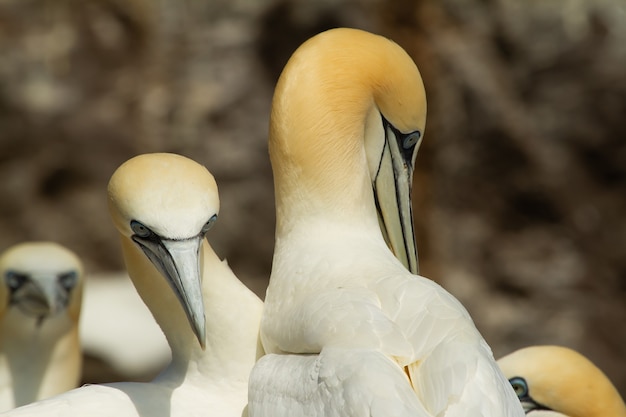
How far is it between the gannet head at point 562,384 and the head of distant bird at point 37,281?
281 cm

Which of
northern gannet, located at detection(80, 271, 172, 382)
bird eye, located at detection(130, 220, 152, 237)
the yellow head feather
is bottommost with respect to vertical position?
northern gannet, located at detection(80, 271, 172, 382)

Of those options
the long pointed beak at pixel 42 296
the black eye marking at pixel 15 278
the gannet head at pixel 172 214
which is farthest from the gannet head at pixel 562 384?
the black eye marking at pixel 15 278

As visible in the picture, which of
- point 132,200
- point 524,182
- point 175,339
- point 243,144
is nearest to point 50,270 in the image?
point 175,339

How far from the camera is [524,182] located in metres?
10.8

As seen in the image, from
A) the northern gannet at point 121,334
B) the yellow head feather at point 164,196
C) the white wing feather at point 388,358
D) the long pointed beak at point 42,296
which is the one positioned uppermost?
the yellow head feather at point 164,196

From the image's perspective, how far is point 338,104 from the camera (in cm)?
502

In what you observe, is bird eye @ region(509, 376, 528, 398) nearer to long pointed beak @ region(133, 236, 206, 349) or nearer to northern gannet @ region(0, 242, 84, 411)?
long pointed beak @ region(133, 236, 206, 349)

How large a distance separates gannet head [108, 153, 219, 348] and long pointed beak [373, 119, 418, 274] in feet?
3.49

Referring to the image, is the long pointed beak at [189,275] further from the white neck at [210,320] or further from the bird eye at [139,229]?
the white neck at [210,320]

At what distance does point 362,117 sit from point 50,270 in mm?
2746

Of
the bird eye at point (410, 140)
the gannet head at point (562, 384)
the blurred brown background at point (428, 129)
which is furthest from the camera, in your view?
the blurred brown background at point (428, 129)

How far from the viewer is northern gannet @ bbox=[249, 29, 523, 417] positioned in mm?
3770

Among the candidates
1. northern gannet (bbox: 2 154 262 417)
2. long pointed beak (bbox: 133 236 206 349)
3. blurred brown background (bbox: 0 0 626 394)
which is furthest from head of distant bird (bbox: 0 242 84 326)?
blurred brown background (bbox: 0 0 626 394)

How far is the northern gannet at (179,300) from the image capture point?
425 centimetres
